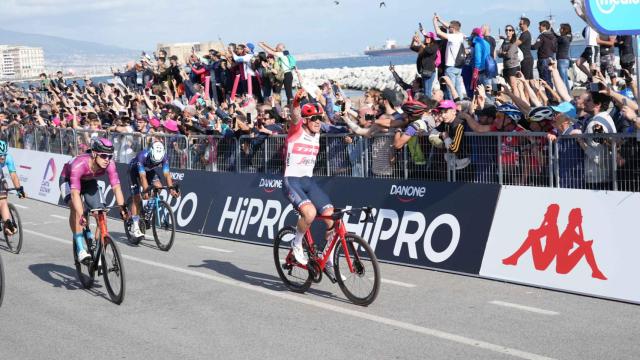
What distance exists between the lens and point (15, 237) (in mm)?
14797

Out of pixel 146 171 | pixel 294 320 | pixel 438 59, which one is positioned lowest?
pixel 294 320

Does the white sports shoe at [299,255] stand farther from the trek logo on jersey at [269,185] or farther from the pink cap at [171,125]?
the pink cap at [171,125]

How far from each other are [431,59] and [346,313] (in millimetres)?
8521

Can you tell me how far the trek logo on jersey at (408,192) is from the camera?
39.4 ft

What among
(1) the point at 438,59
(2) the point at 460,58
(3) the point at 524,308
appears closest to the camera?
(3) the point at 524,308

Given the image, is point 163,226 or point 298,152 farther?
point 163,226

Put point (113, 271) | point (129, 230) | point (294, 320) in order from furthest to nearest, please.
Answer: point (129, 230), point (113, 271), point (294, 320)

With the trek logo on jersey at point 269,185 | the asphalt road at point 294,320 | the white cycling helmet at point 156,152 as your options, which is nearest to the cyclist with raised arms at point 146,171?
the white cycling helmet at point 156,152

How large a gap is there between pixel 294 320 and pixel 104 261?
293 centimetres

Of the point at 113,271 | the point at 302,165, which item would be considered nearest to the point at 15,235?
the point at 113,271

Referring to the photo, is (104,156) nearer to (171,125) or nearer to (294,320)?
(294,320)

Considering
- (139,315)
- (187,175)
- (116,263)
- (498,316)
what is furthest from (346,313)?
(187,175)

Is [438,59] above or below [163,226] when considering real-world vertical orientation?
above

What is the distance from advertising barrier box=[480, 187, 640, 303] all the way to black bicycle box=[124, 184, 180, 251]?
19.0 ft
